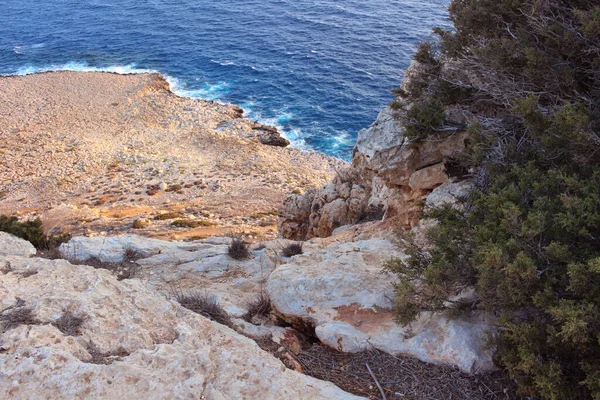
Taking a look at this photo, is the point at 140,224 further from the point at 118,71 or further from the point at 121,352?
the point at 118,71

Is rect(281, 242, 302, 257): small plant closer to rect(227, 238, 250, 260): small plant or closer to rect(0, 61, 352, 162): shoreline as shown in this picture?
rect(227, 238, 250, 260): small plant

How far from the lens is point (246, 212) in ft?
99.9

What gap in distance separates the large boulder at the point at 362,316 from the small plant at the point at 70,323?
3.09 m

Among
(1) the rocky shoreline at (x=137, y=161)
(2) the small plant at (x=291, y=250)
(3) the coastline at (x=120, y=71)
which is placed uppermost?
(2) the small plant at (x=291, y=250)

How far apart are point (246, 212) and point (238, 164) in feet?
35.8

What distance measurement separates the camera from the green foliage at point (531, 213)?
195 inches

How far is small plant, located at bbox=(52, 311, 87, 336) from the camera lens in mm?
5494

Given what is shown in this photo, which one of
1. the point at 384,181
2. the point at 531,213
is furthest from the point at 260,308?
the point at 384,181

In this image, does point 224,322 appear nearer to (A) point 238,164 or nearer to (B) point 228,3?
(A) point 238,164

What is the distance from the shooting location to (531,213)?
5578 mm

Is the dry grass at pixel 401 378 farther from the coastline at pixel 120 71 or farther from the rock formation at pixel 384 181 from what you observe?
the coastline at pixel 120 71

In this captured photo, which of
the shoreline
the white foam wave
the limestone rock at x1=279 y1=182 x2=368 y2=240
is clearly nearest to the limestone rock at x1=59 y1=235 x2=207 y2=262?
the limestone rock at x1=279 y1=182 x2=368 y2=240

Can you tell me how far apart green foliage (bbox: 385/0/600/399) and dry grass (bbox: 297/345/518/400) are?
0.36 metres

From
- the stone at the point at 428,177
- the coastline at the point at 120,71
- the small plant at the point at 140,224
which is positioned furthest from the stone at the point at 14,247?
the coastline at the point at 120,71
